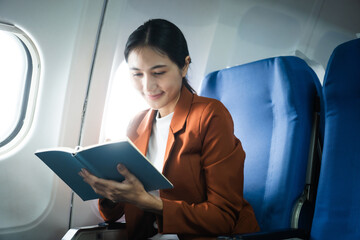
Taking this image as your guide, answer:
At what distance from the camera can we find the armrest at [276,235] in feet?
3.64

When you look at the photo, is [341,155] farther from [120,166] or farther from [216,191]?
[120,166]

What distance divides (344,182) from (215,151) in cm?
54

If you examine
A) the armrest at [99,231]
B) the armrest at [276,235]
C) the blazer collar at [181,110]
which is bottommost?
the armrest at [99,231]

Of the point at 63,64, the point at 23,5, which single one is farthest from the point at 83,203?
the point at 23,5

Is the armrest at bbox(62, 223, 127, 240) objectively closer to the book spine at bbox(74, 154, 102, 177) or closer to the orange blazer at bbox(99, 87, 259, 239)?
the orange blazer at bbox(99, 87, 259, 239)

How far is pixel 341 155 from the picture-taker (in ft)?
4.15

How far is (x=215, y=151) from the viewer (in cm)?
126

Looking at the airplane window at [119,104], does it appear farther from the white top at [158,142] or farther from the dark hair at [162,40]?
the dark hair at [162,40]

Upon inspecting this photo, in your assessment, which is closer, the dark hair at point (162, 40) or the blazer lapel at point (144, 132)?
the dark hair at point (162, 40)

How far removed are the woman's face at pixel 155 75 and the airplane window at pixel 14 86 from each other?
717mm

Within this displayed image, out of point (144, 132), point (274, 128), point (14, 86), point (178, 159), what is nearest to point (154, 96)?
point (144, 132)

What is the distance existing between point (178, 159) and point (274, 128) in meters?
0.54

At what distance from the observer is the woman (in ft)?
3.89

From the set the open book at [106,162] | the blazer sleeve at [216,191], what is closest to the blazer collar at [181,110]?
the blazer sleeve at [216,191]
